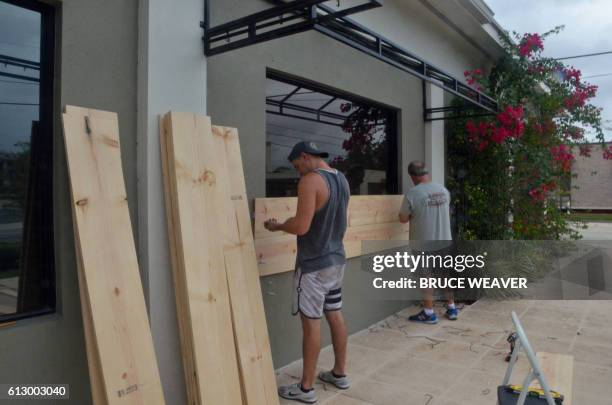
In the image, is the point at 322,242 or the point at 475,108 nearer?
the point at 322,242

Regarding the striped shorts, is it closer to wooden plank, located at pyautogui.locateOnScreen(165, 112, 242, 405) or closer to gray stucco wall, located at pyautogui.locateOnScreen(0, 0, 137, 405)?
wooden plank, located at pyautogui.locateOnScreen(165, 112, 242, 405)

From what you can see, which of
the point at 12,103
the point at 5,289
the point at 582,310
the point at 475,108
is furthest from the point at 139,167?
the point at 582,310

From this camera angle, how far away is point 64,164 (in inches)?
90.7

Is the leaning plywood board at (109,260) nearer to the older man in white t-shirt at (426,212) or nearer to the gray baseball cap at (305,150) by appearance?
the gray baseball cap at (305,150)

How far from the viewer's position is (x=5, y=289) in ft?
7.19

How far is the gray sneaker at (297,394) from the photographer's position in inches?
122

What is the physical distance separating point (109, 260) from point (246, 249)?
3.01ft

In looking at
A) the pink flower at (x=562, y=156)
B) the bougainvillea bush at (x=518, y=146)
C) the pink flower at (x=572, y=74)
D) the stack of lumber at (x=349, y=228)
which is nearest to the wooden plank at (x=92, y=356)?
the stack of lumber at (x=349, y=228)

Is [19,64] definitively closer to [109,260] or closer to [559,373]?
[109,260]

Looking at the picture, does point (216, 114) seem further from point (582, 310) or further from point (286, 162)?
point (582, 310)

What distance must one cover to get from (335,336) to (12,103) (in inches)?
94.8

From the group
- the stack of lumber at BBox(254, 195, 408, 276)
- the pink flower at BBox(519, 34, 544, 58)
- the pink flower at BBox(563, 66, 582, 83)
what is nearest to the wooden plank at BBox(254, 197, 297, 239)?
the stack of lumber at BBox(254, 195, 408, 276)

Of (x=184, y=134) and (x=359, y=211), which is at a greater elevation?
(x=184, y=134)

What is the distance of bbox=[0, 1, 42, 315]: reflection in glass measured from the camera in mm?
2186
